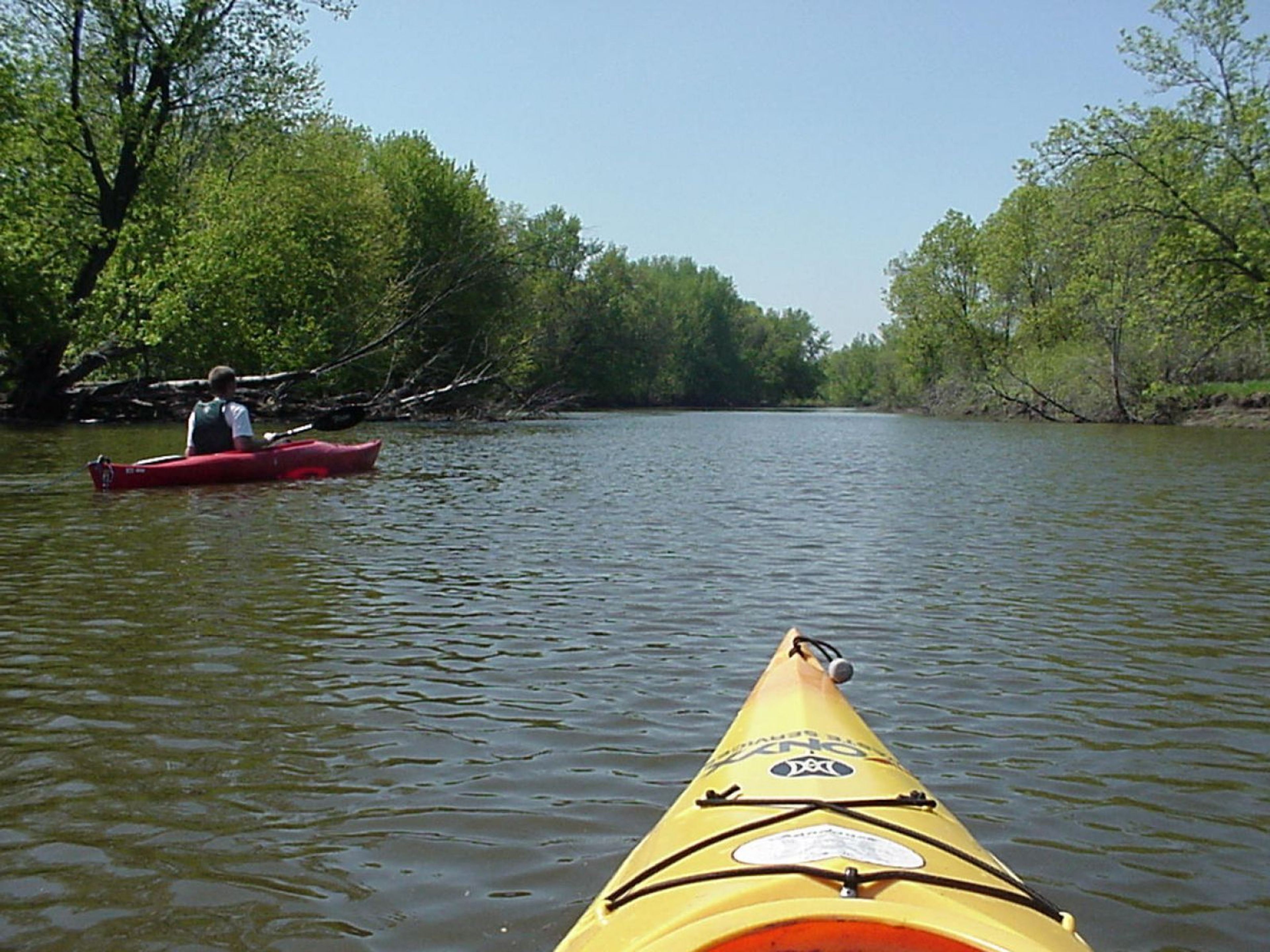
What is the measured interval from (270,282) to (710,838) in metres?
30.2

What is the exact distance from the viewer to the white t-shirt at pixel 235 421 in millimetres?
14258

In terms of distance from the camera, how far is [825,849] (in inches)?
96.1

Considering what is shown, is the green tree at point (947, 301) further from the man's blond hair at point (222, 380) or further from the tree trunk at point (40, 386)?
the man's blond hair at point (222, 380)

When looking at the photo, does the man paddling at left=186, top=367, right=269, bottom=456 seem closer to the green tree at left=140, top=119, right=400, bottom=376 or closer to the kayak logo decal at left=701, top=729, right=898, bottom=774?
the kayak logo decal at left=701, top=729, right=898, bottom=774

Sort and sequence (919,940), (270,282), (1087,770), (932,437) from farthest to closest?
1. (932,437)
2. (270,282)
3. (1087,770)
4. (919,940)

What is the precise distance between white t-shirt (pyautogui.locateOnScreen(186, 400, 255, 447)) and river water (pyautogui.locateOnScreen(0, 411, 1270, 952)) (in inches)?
60.6

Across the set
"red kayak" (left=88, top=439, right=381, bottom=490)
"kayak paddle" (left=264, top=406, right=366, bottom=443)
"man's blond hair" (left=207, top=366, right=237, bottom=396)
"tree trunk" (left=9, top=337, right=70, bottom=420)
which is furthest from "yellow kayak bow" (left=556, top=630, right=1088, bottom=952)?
"tree trunk" (left=9, top=337, right=70, bottom=420)

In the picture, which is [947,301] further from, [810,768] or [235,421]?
[810,768]

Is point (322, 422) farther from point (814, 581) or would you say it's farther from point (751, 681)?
point (751, 681)

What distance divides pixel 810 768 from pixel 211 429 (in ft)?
41.8

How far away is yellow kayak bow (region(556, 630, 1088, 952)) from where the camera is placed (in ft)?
6.88

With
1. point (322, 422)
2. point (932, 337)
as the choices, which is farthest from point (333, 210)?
point (932, 337)

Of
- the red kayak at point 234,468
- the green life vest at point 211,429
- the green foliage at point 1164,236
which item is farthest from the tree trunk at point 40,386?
the green foliage at point 1164,236

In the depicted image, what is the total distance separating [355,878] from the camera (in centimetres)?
363
